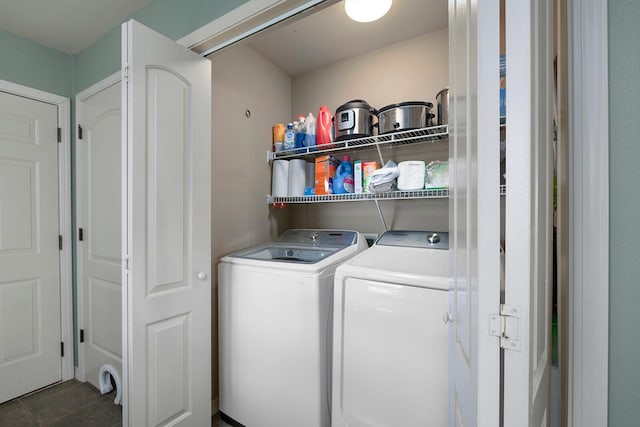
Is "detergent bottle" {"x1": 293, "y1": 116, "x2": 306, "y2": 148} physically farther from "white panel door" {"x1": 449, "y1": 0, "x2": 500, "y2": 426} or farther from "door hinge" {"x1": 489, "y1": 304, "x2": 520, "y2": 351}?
"door hinge" {"x1": 489, "y1": 304, "x2": 520, "y2": 351}

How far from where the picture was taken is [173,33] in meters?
1.68

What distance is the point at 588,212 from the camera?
2.54 ft

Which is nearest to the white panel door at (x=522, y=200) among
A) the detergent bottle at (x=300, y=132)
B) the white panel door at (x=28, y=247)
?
the detergent bottle at (x=300, y=132)

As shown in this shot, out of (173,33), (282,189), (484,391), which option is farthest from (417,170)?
(173,33)

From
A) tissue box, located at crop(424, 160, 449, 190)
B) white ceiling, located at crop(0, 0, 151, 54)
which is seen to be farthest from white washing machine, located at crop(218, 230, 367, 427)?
white ceiling, located at crop(0, 0, 151, 54)

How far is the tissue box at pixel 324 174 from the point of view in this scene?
2.09 m

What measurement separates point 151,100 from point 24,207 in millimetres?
1687

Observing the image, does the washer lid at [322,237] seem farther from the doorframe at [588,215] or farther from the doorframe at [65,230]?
the doorframe at [65,230]

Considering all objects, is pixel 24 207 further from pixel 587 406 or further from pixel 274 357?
pixel 587 406

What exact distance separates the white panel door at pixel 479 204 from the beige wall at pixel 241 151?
1606mm

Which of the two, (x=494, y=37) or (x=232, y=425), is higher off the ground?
(x=494, y=37)

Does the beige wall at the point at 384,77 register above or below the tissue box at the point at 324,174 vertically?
above

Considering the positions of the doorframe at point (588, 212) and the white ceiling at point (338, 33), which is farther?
the white ceiling at point (338, 33)

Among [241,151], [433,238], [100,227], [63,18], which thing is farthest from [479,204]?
[63,18]
